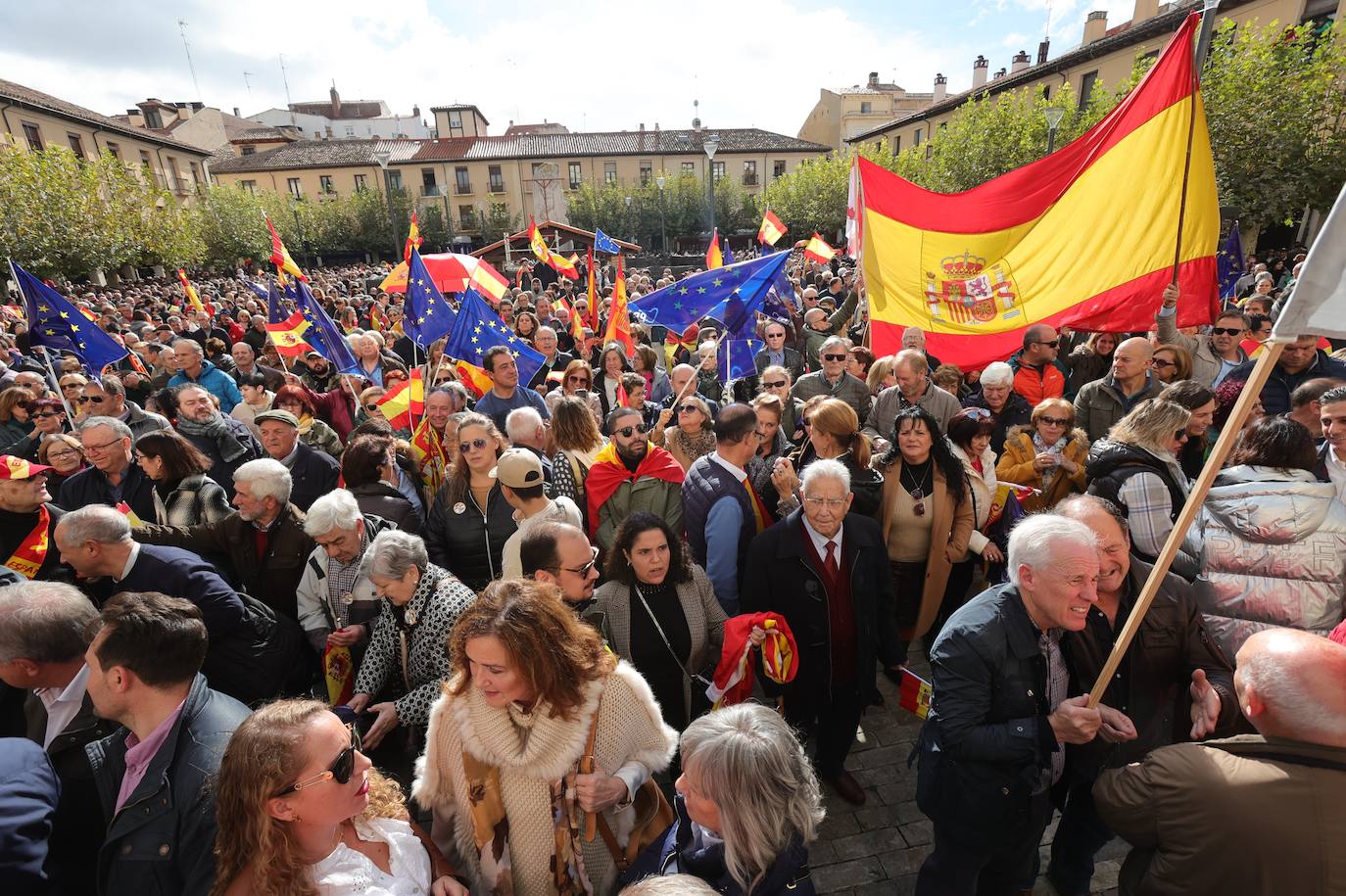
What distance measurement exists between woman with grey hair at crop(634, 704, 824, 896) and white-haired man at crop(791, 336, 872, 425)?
4275 mm

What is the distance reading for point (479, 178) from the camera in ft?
189

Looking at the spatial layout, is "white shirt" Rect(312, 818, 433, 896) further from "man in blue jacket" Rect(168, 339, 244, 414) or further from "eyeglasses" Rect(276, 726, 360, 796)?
"man in blue jacket" Rect(168, 339, 244, 414)

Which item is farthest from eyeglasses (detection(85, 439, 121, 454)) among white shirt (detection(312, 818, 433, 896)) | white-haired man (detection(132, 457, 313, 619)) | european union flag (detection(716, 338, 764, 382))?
european union flag (detection(716, 338, 764, 382))

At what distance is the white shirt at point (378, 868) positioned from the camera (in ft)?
5.72

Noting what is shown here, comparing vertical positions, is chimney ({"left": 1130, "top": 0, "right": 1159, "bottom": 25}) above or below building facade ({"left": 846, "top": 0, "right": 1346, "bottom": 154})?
above

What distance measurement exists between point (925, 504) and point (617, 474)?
1860mm

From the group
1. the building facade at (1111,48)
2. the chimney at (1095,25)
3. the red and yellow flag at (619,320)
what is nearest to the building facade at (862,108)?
the building facade at (1111,48)

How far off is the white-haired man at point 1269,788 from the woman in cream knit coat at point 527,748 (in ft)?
5.14

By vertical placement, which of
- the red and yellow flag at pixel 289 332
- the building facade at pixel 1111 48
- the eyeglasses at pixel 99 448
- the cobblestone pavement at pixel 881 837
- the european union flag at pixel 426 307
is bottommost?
the cobblestone pavement at pixel 881 837

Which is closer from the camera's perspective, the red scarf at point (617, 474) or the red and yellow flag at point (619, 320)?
the red scarf at point (617, 474)

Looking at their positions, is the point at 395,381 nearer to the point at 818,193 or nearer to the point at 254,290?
the point at 254,290

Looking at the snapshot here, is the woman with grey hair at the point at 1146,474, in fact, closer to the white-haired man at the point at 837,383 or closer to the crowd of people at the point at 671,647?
the crowd of people at the point at 671,647

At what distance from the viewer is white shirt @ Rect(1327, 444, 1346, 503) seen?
313cm

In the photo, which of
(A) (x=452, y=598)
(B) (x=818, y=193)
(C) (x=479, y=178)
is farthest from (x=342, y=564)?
(C) (x=479, y=178)
